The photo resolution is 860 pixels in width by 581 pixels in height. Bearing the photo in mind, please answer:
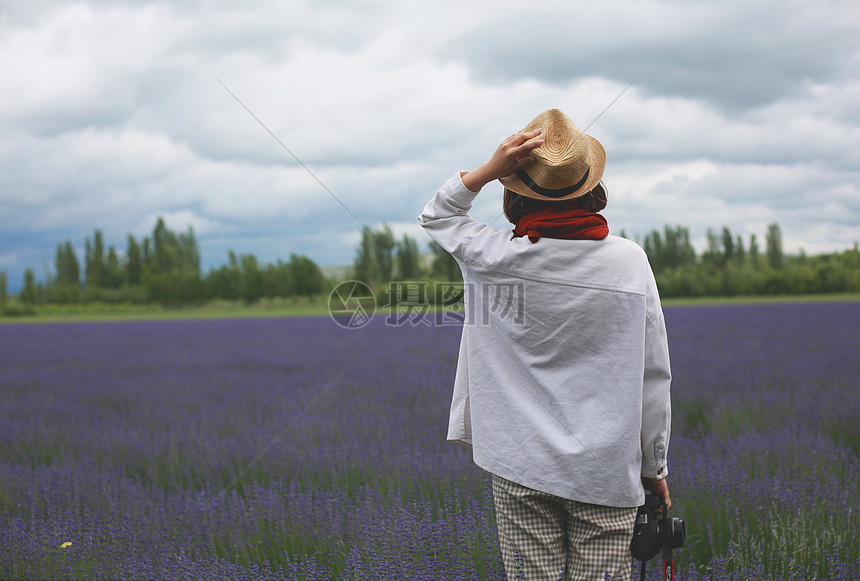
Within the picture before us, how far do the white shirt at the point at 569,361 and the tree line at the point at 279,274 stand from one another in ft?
95.9

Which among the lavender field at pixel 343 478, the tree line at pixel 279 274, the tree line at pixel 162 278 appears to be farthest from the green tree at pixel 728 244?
the lavender field at pixel 343 478

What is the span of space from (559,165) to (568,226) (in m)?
0.14

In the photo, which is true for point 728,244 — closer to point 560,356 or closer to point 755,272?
point 755,272

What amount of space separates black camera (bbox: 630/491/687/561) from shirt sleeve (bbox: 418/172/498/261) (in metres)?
0.81

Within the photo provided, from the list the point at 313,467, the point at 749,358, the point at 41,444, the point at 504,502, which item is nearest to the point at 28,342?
the point at 41,444

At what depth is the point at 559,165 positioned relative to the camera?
1.28 metres

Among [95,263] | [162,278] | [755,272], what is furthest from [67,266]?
[755,272]

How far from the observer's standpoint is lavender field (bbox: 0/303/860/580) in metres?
2.30

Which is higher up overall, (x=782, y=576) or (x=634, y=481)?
(x=634, y=481)

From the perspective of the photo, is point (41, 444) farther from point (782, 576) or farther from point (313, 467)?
point (782, 576)

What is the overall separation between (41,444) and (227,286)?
44939mm

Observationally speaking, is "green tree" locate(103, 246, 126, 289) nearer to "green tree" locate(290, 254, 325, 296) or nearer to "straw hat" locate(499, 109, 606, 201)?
"green tree" locate(290, 254, 325, 296)

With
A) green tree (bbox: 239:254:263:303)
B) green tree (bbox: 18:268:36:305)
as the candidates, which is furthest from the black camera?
green tree (bbox: 18:268:36:305)

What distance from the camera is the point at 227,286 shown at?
1861 inches
